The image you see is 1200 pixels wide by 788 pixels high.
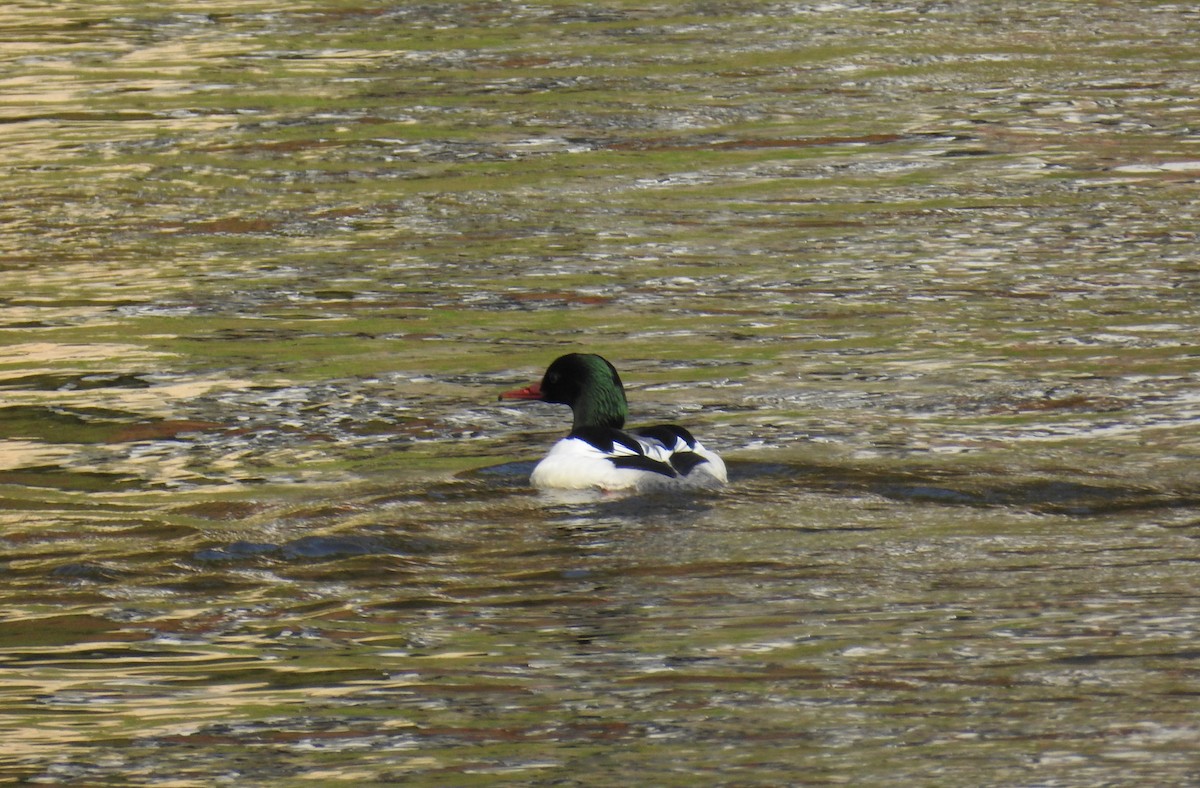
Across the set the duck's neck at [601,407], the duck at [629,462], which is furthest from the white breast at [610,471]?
the duck's neck at [601,407]

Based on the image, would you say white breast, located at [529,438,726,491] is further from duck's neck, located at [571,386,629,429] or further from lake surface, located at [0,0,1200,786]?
duck's neck, located at [571,386,629,429]

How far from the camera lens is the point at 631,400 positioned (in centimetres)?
1114

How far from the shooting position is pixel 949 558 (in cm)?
799

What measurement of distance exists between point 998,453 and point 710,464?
4.40ft

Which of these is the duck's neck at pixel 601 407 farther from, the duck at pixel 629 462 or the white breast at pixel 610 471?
the white breast at pixel 610 471

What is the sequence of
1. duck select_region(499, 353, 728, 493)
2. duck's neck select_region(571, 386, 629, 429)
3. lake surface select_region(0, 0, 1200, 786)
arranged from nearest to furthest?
lake surface select_region(0, 0, 1200, 786) < duck select_region(499, 353, 728, 493) < duck's neck select_region(571, 386, 629, 429)

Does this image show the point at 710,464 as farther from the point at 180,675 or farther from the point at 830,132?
the point at 830,132

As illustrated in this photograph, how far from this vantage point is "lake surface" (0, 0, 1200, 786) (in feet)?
21.4

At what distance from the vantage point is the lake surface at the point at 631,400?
6.52 metres

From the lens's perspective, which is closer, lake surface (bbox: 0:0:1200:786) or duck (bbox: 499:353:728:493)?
lake surface (bbox: 0:0:1200:786)

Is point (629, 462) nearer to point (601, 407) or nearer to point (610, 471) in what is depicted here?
point (610, 471)

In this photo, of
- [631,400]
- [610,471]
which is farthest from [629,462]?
[631,400]

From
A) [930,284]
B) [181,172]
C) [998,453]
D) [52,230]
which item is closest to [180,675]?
[998,453]

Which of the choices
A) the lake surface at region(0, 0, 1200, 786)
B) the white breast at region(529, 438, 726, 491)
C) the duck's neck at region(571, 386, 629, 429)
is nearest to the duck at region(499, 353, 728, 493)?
the white breast at region(529, 438, 726, 491)
